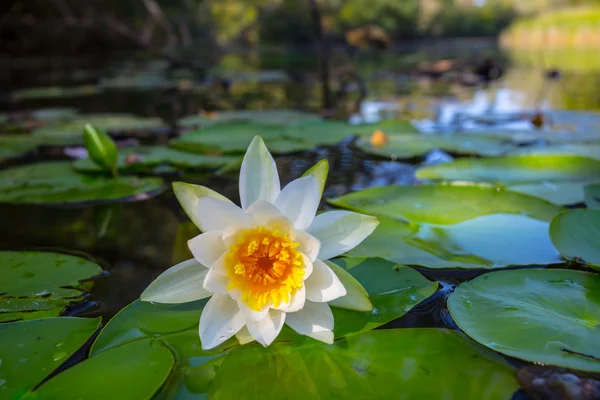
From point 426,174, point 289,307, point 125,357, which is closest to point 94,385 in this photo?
point 125,357

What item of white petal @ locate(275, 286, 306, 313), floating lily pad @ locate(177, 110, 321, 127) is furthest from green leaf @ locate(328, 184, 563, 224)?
floating lily pad @ locate(177, 110, 321, 127)

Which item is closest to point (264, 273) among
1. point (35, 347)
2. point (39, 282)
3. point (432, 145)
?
point (35, 347)

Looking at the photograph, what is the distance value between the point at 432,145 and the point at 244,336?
1.44 metres

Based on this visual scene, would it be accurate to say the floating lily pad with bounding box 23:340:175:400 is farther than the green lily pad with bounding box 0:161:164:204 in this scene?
No

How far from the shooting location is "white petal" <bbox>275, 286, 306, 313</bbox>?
60 centimetres

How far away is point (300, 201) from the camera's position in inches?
25.8

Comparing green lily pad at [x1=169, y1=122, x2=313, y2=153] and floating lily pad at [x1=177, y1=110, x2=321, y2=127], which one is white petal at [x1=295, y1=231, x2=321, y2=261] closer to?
green lily pad at [x1=169, y1=122, x2=313, y2=153]

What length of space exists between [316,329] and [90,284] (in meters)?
0.50

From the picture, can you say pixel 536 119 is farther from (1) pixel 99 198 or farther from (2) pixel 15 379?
(2) pixel 15 379

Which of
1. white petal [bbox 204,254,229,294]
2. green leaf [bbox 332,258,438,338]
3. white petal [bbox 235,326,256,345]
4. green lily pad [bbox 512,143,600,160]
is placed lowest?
green lily pad [bbox 512,143,600,160]

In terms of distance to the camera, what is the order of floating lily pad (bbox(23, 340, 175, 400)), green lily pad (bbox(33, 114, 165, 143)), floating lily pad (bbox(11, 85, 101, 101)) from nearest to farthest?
floating lily pad (bbox(23, 340, 175, 400)) → green lily pad (bbox(33, 114, 165, 143)) → floating lily pad (bbox(11, 85, 101, 101))

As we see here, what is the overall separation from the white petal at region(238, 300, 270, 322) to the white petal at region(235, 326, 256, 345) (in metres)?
0.05

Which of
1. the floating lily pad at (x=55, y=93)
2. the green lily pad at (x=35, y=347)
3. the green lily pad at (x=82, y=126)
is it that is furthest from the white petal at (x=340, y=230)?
the floating lily pad at (x=55, y=93)

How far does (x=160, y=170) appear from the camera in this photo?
175 centimetres
